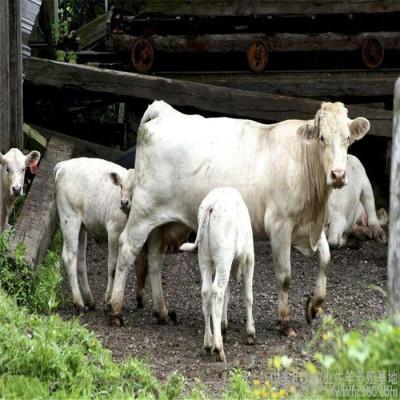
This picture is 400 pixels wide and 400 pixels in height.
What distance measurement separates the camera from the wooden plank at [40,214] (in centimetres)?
1159

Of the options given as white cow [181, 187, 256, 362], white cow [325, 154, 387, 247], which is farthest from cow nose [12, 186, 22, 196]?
white cow [325, 154, 387, 247]

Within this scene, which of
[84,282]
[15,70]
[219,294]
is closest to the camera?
[219,294]

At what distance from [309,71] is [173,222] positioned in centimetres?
665

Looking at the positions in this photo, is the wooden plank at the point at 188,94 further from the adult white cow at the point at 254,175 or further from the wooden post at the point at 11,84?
the adult white cow at the point at 254,175

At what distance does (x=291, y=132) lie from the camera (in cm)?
1154

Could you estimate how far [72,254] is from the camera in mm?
11859

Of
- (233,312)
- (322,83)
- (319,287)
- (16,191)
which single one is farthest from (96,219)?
(322,83)

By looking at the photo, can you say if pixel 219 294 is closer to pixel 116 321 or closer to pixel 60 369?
pixel 116 321

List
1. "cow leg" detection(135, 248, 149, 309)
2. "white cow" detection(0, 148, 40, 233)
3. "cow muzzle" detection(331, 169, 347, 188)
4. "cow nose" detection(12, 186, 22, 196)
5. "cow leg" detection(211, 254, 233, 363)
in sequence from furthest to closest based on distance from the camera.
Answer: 1. "white cow" detection(0, 148, 40, 233)
2. "cow nose" detection(12, 186, 22, 196)
3. "cow leg" detection(135, 248, 149, 309)
4. "cow muzzle" detection(331, 169, 347, 188)
5. "cow leg" detection(211, 254, 233, 363)

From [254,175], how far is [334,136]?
96 centimetres

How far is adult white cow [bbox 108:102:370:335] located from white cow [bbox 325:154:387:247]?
3.09 meters

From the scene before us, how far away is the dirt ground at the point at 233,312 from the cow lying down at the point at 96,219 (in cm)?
36

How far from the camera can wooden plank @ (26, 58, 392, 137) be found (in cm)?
1465

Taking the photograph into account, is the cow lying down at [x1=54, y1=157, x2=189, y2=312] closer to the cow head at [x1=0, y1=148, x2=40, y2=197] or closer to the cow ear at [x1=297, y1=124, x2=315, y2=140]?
the cow head at [x1=0, y1=148, x2=40, y2=197]
